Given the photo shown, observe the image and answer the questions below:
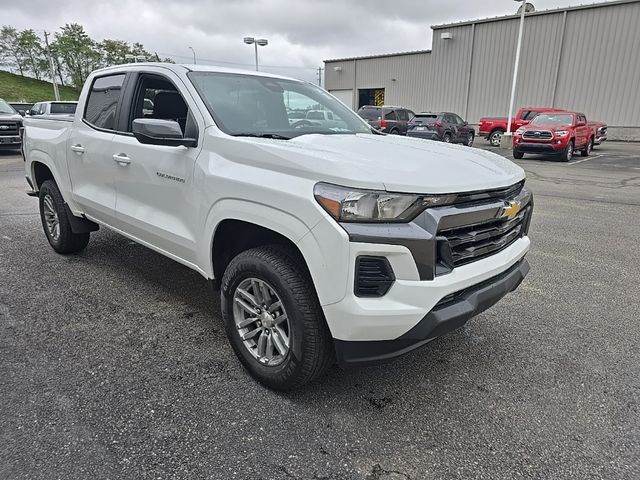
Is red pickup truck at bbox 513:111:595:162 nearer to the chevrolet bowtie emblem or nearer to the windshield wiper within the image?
the chevrolet bowtie emblem

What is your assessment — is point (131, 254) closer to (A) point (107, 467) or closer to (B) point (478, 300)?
(A) point (107, 467)

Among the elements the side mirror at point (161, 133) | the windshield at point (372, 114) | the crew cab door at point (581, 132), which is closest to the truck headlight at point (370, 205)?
the side mirror at point (161, 133)

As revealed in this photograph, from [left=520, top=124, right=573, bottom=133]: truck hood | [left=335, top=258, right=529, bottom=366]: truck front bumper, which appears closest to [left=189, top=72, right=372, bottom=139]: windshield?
[left=335, top=258, right=529, bottom=366]: truck front bumper

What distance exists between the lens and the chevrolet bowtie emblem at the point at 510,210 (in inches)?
105

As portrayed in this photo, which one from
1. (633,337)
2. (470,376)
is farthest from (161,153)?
(633,337)

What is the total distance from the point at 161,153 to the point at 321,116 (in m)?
A: 1.29

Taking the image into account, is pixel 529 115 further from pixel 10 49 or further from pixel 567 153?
pixel 10 49

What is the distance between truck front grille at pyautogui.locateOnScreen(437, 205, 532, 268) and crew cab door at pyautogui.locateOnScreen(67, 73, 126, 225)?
286 centimetres

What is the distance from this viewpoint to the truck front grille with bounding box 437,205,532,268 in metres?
2.34

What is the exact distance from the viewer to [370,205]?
221 cm

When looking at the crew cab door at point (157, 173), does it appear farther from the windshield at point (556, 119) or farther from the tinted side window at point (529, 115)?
the tinted side window at point (529, 115)

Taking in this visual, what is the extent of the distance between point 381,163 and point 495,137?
23622mm

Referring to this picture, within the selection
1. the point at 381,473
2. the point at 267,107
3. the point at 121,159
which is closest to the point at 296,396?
the point at 381,473

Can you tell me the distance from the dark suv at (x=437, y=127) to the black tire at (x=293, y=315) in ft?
59.8
